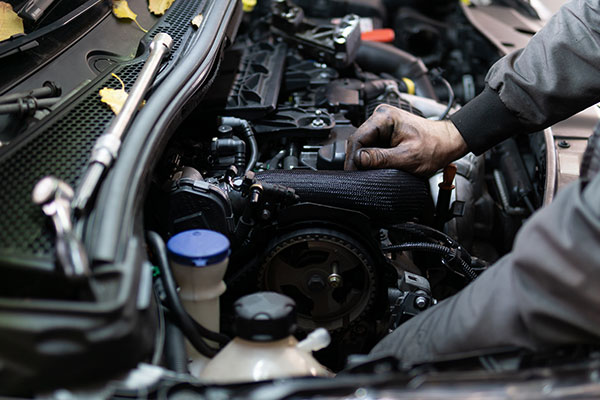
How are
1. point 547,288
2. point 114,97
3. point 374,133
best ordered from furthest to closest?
point 374,133, point 114,97, point 547,288

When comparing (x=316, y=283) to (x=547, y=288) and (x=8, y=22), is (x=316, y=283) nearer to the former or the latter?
(x=547, y=288)

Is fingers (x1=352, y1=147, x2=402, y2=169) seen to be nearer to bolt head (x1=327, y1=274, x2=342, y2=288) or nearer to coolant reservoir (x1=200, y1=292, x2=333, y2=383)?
bolt head (x1=327, y1=274, x2=342, y2=288)

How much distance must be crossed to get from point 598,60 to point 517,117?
238 mm

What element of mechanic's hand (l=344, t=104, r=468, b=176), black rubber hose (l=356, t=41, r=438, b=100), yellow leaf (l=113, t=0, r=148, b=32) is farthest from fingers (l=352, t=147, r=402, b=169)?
black rubber hose (l=356, t=41, r=438, b=100)

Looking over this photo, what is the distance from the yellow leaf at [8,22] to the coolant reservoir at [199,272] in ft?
2.19

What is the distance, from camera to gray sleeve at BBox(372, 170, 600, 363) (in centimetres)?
72

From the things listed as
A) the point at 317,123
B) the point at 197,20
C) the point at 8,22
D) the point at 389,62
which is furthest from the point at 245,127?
the point at 389,62

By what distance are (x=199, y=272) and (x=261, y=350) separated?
0.62 feet

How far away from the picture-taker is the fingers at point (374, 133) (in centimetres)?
149

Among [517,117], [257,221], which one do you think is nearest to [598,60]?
[517,117]

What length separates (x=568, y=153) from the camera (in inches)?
62.7

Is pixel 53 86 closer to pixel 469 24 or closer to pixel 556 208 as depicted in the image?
pixel 556 208

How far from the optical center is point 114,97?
1.13m

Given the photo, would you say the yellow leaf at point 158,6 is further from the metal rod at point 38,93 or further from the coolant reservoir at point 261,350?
the coolant reservoir at point 261,350
